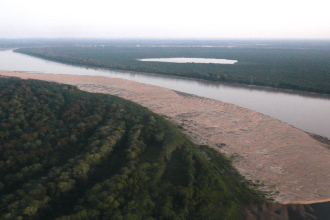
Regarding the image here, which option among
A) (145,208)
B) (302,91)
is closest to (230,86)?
(302,91)

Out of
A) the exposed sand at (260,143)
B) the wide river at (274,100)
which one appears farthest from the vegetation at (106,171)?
the wide river at (274,100)

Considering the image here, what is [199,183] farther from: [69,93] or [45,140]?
[69,93]

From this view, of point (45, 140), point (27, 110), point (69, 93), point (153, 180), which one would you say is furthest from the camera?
point (69, 93)

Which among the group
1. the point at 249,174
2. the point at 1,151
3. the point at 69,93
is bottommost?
the point at 249,174

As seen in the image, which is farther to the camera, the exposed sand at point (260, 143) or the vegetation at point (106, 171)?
the exposed sand at point (260, 143)

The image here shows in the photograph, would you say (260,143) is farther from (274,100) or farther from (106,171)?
(274,100)

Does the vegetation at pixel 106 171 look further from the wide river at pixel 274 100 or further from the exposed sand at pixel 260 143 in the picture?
the wide river at pixel 274 100

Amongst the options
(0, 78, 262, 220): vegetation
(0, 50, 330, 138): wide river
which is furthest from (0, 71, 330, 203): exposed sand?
(0, 50, 330, 138): wide river
